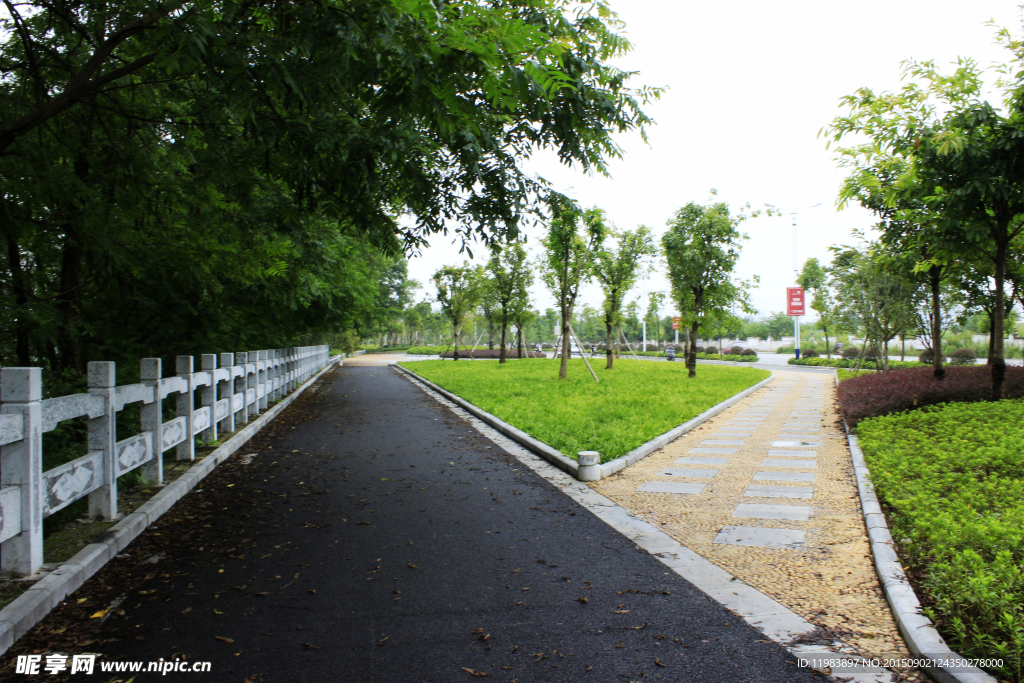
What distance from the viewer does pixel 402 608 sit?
341 cm

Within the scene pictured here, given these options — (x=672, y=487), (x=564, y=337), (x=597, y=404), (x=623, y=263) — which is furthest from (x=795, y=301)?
(x=672, y=487)

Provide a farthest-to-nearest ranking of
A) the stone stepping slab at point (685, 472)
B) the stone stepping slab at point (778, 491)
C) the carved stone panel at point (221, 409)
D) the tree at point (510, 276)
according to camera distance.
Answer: the tree at point (510, 276) < the carved stone panel at point (221, 409) < the stone stepping slab at point (685, 472) < the stone stepping slab at point (778, 491)

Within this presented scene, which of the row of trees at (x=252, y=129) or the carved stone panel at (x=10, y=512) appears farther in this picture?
the row of trees at (x=252, y=129)

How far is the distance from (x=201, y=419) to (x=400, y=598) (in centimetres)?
489

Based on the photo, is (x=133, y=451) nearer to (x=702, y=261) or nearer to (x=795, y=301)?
(x=702, y=261)

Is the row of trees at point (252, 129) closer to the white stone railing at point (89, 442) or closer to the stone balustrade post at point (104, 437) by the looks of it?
the white stone railing at point (89, 442)

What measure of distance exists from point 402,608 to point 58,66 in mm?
6818

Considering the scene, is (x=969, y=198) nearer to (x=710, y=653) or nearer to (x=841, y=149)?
(x=841, y=149)

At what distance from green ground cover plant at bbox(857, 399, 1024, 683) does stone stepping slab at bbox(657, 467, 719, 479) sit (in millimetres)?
1632

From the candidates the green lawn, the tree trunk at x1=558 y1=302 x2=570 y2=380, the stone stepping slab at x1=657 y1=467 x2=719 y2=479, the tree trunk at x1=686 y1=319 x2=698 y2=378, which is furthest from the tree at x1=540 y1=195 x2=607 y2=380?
the stone stepping slab at x1=657 y1=467 x2=719 y2=479

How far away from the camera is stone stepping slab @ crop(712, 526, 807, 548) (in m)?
4.47

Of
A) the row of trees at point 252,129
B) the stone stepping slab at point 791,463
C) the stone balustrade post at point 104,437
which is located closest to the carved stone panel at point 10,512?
the stone balustrade post at point 104,437

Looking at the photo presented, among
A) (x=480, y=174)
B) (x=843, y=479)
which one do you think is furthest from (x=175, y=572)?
(x=843, y=479)

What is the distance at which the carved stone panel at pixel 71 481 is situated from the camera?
12.5 feet
